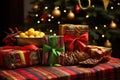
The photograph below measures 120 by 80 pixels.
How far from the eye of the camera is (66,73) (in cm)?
144

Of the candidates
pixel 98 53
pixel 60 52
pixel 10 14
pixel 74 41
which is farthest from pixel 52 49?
pixel 10 14

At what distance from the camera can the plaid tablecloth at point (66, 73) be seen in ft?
4.47

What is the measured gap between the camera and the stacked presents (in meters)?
1.49

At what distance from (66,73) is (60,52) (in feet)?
0.63

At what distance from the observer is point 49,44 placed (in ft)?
5.15

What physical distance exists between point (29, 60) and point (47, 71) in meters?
0.14

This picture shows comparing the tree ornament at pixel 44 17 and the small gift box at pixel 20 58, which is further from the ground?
the tree ornament at pixel 44 17

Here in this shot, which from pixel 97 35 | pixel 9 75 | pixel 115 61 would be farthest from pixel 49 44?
pixel 97 35

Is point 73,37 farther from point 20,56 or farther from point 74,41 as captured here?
point 20,56

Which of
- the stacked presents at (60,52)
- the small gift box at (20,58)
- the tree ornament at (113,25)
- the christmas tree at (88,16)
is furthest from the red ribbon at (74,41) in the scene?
the tree ornament at (113,25)

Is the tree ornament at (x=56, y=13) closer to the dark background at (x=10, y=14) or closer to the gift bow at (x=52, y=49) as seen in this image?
the gift bow at (x=52, y=49)

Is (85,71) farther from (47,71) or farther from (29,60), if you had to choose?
(29,60)

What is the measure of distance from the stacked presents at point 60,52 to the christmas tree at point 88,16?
864 millimetres

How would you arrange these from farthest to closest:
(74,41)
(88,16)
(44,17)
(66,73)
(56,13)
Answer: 1. (44,17)
2. (88,16)
3. (56,13)
4. (74,41)
5. (66,73)
